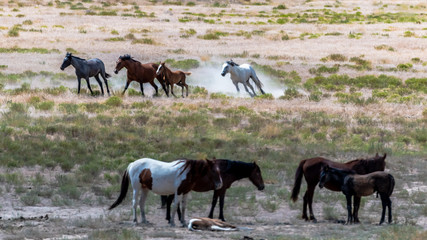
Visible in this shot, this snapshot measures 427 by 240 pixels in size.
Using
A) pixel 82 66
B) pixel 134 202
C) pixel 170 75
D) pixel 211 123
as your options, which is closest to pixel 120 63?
pixel 82 66

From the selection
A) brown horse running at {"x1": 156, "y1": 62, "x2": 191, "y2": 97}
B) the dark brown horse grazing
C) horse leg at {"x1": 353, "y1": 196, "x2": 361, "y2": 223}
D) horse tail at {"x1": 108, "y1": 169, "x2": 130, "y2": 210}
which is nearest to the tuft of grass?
brown horse running at {"x1": 156, "y1": 62, "x2": 191, "y2": 97}

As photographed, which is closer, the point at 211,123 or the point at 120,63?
the point at 211,123

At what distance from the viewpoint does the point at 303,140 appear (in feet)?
67.5

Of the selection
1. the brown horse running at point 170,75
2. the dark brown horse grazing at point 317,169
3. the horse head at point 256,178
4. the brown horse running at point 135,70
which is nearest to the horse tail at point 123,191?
the horse head at point 256,178

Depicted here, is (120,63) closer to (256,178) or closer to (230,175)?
(230,175)

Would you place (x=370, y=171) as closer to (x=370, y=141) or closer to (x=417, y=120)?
(x=370, y=141)

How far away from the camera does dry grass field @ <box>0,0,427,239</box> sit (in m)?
12.9

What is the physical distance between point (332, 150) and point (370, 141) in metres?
→ 1.87

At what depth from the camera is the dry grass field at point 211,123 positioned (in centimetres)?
1289

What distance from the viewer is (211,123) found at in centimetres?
2241

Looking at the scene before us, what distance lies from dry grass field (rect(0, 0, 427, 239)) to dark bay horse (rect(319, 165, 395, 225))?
52 centimetres

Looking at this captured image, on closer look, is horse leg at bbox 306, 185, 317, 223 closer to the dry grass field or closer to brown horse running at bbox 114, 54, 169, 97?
the dry grass field

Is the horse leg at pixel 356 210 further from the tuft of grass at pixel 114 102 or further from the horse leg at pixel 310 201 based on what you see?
the tuft of grass at pixel 114 102

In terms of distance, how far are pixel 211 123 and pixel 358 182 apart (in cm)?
1048
